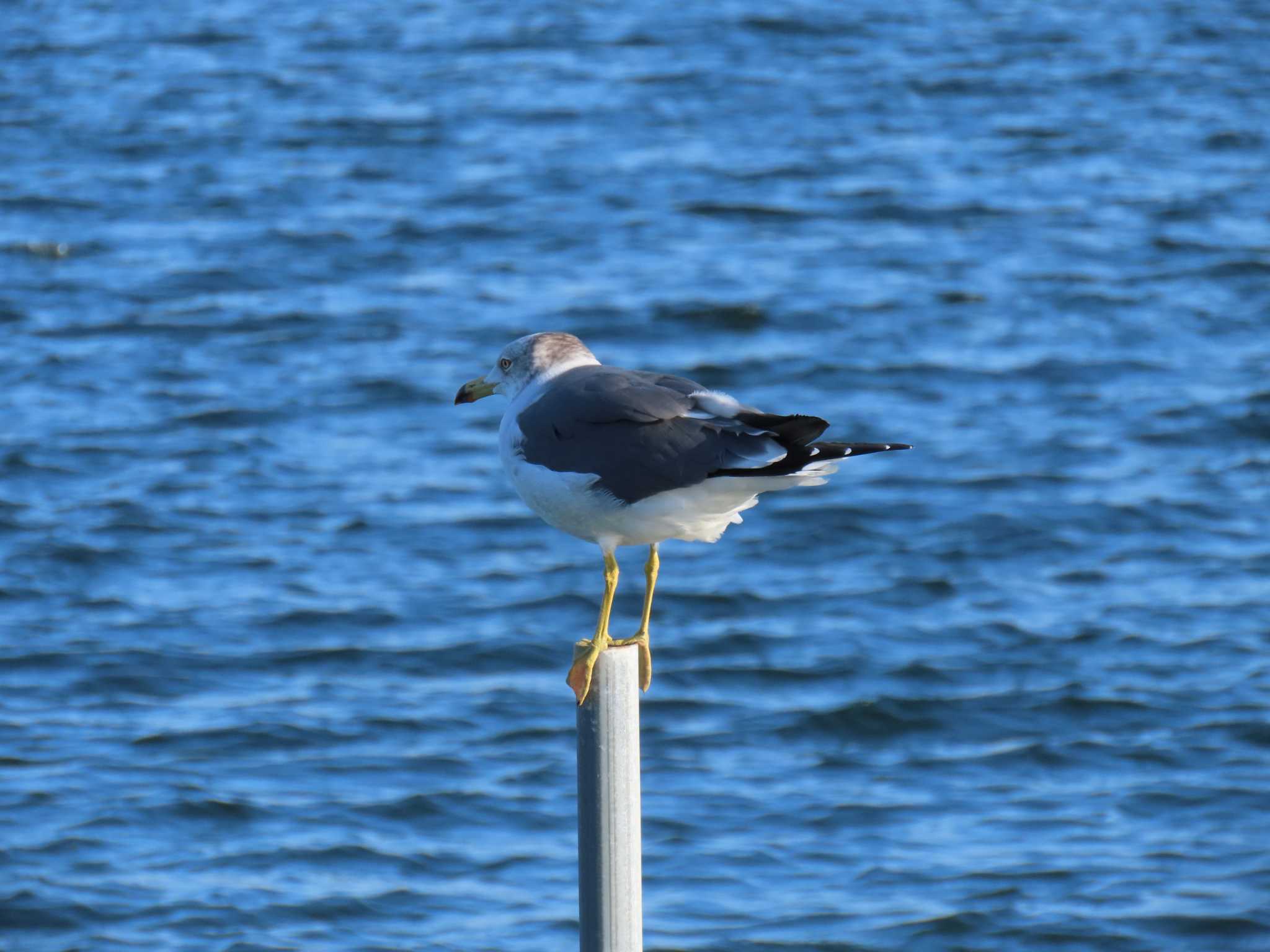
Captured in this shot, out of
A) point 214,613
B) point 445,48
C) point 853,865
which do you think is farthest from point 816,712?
point 445,48

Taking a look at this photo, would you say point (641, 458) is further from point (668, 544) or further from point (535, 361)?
point (668, 544)

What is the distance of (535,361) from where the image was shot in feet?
18.4

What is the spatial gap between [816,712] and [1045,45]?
15531 millimetres

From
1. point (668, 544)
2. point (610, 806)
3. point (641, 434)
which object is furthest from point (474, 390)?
point (668, 544)

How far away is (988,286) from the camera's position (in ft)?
57.3

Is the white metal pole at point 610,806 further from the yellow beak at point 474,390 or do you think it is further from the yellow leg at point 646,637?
the yellow beak at point 474,390

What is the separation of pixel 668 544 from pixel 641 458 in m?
8.33

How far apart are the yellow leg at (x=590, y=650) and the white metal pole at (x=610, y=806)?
0.06 meters

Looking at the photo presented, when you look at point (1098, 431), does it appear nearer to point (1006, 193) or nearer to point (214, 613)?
point (1006, 193)

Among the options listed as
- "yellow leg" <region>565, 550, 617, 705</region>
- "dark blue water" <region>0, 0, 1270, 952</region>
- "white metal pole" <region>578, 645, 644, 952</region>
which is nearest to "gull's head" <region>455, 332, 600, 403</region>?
"yellow leg" <region>565, 550, 617, 705</region>

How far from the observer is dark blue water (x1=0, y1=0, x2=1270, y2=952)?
9.82m

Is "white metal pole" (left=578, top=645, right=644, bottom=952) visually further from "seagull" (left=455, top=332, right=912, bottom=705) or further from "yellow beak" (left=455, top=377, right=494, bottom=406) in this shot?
"yellow beak" (left=455, top=377, right=494, bottom=406)

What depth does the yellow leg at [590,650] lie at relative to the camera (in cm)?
499

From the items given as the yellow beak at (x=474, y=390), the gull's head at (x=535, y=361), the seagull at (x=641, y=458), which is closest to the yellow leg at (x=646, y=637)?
the seagull at (x=641, y=458)
